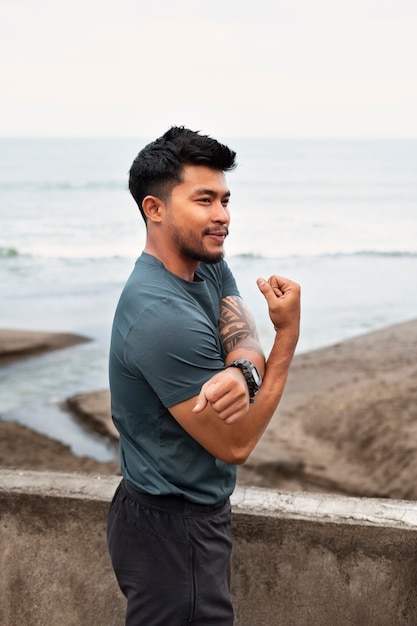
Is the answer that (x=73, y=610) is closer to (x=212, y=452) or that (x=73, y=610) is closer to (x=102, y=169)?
(x=212, y=452)

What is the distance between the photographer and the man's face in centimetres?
205

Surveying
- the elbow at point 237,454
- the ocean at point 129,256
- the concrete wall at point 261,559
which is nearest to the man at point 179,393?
the elbow at point 237,454

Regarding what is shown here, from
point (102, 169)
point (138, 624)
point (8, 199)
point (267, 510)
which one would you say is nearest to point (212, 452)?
point (138, 624)

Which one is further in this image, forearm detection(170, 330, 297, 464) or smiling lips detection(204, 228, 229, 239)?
smiling lips detection(204, 228, 229, 239)

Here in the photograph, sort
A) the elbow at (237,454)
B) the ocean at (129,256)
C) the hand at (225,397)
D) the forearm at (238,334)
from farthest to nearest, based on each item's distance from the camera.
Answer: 1. the ocean at (129,256)
2. the forearm at (238,334)
3. the elbow at (237,454)
4. the hand at (225,397)

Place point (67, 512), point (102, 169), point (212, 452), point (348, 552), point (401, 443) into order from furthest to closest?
point (102, 169)
point (401, 443)
point (67, 512)
point (348, 552)
point (212, 452)

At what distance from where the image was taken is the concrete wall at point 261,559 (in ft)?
8.36

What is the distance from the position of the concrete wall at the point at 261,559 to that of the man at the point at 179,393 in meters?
0.53

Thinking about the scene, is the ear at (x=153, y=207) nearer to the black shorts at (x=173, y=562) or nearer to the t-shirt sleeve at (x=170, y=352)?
the t-shirt sleeve at (x=170, y=352)

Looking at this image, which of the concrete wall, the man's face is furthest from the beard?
the concrete wall

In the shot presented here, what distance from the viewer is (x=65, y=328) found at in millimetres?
13891

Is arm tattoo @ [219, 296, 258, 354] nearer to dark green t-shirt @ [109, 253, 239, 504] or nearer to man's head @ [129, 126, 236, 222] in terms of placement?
dark green t-shirt @ [109, 253, 239, 504]

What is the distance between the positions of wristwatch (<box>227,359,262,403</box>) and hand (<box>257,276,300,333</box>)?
0.42 ft

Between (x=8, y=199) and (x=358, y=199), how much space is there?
16843 millimetres
